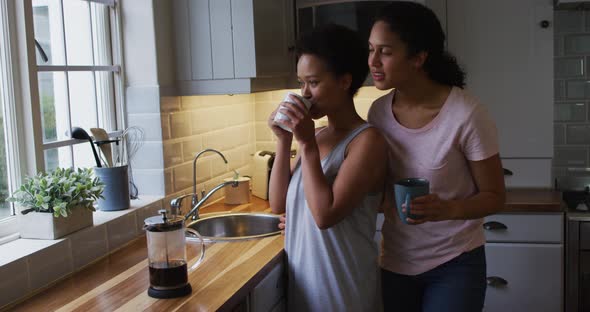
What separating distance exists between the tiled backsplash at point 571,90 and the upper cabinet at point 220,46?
1654mm

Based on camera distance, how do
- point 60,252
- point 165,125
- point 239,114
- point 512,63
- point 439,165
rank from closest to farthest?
point 439,165 → point 60,252 → point 165,125 → point 512,63 → point 239,114

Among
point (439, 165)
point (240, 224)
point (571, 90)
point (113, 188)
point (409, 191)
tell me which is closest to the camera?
point (409, 191)

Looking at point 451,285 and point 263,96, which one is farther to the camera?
point 263,96

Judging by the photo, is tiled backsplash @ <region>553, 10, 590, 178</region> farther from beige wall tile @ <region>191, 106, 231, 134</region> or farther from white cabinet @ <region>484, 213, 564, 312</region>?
beige wall tile @ <region>191, 106, 231, 134</region>

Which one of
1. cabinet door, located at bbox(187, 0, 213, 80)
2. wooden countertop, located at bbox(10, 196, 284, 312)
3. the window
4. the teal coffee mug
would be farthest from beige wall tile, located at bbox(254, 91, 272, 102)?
the teal coffee mug

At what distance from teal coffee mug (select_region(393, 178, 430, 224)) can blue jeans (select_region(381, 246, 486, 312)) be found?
0.82 ft

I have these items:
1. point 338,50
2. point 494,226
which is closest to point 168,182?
point 338,50

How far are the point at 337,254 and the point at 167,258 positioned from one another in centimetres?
48

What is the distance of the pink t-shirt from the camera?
1.72 meters

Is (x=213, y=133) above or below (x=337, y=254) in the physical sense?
above

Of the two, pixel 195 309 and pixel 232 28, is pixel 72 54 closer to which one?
pixel 232 28

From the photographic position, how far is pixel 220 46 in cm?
269

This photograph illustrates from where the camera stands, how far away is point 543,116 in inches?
128

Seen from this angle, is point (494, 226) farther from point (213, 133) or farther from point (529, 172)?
point (213, 133)
